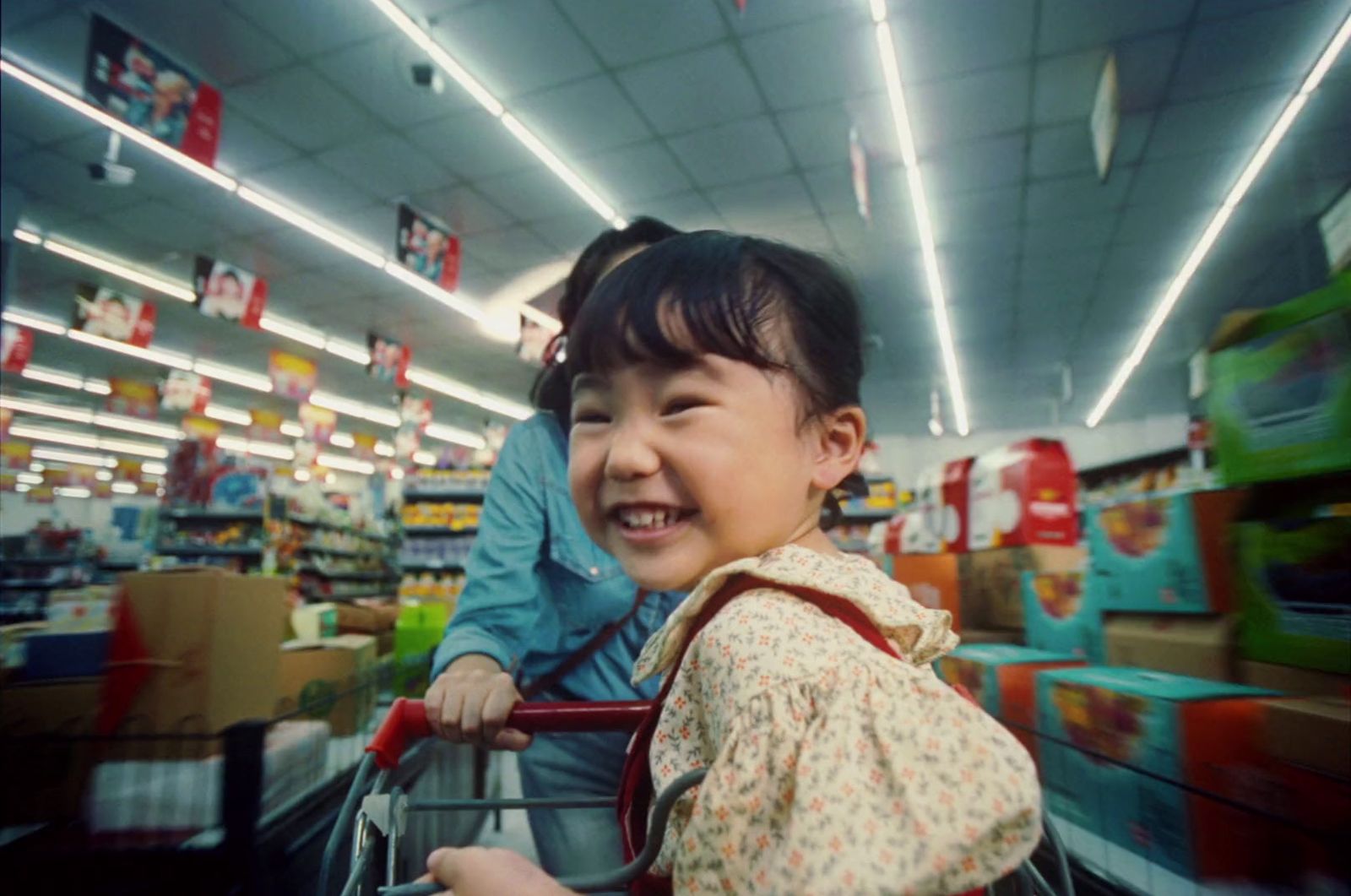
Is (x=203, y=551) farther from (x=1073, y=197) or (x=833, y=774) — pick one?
(x=1073, y=197)

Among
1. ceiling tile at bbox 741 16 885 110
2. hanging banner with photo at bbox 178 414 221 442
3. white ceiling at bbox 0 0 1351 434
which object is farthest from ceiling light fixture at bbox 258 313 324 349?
ceiling tile at bbox 741 16 885 110

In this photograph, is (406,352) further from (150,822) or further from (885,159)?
(150,822)

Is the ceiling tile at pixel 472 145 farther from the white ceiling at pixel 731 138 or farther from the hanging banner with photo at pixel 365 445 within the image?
the hanging banner with photo at pixel 365 445

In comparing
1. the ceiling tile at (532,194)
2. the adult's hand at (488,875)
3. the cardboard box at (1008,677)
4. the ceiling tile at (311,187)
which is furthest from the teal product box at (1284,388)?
the ceiling tile at (311,187)

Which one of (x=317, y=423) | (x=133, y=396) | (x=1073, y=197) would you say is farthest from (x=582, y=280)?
(x=133, y=396)

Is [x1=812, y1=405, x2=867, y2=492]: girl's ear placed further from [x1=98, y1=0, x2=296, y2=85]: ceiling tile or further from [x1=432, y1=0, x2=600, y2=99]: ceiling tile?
[x1=98, y1=0, x2=296, y2=85]: ceiling tile

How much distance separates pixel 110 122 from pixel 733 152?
15.8ft

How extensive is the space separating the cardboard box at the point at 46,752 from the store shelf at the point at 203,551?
700 cm

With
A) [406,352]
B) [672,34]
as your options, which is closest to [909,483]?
[406,352]

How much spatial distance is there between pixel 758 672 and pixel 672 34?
477cm

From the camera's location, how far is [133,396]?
1237 cm

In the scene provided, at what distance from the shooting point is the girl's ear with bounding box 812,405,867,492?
0.84 metres

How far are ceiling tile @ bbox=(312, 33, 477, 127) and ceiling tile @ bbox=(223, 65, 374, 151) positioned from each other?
5.3 inches

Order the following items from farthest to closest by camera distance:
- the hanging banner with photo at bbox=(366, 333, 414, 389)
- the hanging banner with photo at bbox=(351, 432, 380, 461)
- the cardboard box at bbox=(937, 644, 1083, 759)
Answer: the hanging banner with photo at bbox=(351, 432, 380, 461), the hanging banner with photo at bbox=(366, 333, 414, 389), the cardboard box at bbox=(937, 644, 1083, 759)
